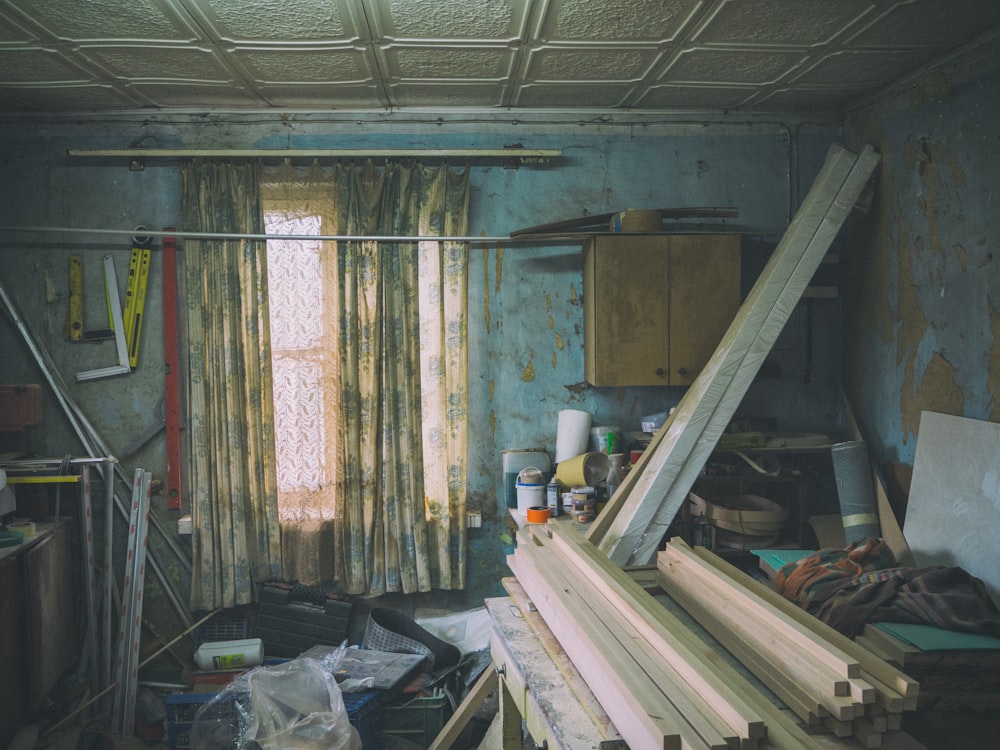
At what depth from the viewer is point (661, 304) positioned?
12.2ft

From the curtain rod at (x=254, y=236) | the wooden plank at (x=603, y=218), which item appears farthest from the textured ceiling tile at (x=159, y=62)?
the wooden plank at (x=603, y=218)

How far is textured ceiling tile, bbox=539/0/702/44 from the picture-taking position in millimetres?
2645

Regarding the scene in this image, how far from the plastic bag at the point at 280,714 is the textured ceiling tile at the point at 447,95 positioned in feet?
9.26

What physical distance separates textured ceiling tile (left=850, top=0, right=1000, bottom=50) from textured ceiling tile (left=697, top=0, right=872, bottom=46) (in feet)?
0.53

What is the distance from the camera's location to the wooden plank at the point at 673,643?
1487mm

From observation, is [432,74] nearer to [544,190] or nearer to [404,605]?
[544,190]

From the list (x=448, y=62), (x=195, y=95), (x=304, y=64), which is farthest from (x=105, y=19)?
(x=448, y=62)

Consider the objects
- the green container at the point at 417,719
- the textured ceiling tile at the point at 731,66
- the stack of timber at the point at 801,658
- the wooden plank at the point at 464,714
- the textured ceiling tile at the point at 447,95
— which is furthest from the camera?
the textured ceiling tile at the point at 447,95

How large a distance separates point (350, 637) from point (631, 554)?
1807 millimetres

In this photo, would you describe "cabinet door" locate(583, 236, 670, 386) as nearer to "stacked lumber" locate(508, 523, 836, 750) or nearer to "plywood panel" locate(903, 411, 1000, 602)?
"plywood panel" locate(903, 411, 1000, 602)

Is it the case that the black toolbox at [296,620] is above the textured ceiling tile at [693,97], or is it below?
below

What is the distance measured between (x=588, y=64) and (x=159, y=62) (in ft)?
6.34

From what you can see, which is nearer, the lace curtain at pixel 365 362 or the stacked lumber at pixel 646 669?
the stacked lumber at pixel 646 669

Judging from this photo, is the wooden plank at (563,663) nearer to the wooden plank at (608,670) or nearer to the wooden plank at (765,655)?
the wooden plank at (608,670)
